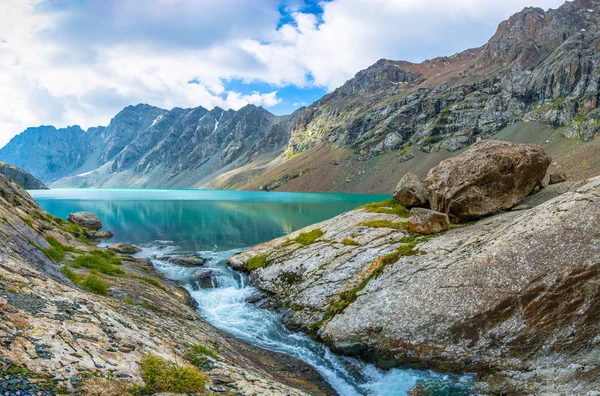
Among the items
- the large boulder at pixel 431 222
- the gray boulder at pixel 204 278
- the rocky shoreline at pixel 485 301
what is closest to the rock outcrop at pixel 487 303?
the rocky shoreline at pixel 485 301

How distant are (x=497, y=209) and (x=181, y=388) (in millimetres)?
23433

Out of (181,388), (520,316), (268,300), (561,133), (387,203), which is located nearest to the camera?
(181,388)

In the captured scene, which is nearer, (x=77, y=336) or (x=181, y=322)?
(x=77, y=336)

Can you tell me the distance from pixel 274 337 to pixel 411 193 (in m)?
16.7

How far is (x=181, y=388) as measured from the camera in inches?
291

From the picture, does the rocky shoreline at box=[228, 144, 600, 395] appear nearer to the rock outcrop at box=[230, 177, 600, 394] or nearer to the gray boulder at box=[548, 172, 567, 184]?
the rock outcrop at box=[230, 177, 600, 394]

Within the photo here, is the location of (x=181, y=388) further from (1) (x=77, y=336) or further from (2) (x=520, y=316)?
(2) (x=520, y=316)

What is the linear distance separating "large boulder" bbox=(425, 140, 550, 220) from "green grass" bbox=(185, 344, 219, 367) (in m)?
19.9

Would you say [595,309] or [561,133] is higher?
[561,133]

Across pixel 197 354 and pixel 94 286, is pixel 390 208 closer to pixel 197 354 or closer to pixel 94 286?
pixel 197 354

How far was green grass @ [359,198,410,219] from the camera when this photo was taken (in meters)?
27.9

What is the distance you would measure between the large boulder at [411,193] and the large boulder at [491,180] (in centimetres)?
280

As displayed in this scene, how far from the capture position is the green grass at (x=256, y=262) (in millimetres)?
29833

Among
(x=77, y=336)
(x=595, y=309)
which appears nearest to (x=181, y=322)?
(x=77, y=336)
